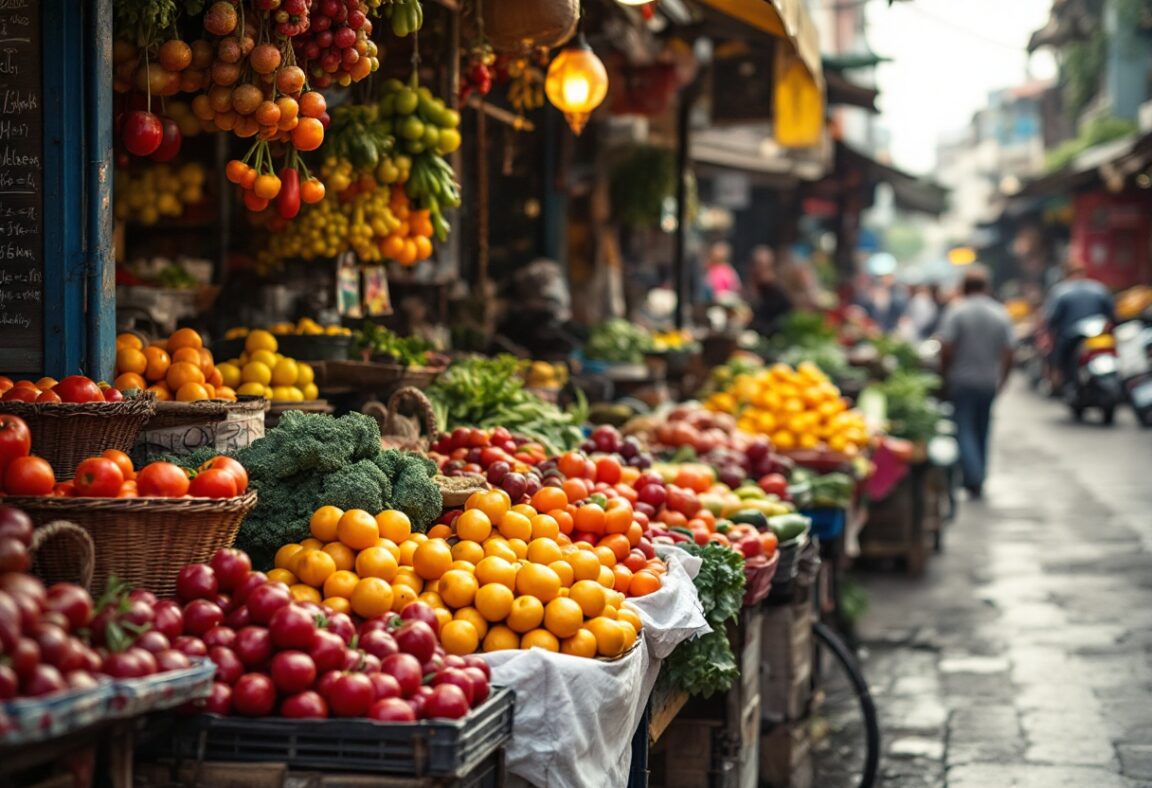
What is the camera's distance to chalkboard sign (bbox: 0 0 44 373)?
13.5ft

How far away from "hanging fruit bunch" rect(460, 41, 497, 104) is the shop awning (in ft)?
3.96

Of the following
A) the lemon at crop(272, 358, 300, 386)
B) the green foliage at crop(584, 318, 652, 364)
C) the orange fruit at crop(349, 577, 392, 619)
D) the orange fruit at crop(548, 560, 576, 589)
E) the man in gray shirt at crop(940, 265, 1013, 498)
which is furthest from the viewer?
the man in gray shirt at crop(940, 265, 1013, 498)

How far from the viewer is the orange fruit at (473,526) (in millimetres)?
4133

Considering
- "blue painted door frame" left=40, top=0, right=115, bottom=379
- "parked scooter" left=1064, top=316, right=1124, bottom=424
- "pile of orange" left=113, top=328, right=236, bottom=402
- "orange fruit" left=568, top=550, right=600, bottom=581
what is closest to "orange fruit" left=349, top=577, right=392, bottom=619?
"orange fruit" left=568, top=550, right=600, bottom=581

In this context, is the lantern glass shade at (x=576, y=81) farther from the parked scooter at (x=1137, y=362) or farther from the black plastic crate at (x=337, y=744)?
the parked scooter at (x=1137, y=362)

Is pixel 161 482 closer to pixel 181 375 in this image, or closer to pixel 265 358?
pixel 181 375

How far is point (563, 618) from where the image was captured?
3.69 meters

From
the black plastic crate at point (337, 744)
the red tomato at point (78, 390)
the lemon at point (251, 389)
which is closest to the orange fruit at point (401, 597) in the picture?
the black plastic crate at point (337, 744)

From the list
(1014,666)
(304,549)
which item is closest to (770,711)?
(1014,666)

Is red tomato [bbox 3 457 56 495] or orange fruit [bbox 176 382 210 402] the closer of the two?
red tomato [bbox 3 457 56 495]

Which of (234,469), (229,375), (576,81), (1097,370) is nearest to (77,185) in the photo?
(229,375)

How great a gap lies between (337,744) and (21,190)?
90.1 inches

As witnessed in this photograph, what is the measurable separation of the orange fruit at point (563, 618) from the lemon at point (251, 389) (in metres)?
1.94

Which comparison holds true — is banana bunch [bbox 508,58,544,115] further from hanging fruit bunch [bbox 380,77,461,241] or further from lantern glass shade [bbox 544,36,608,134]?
hanging fruit bunch [bbox 380,77,461,241]
